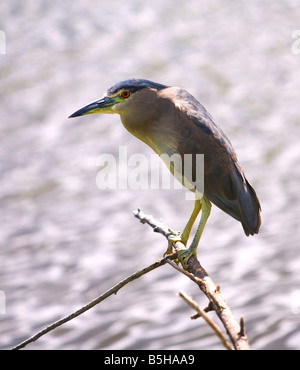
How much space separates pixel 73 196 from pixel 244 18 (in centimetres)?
367

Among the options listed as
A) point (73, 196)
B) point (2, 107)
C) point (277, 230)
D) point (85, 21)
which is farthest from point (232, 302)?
point (85, 21)

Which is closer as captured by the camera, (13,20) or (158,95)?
(158,95)

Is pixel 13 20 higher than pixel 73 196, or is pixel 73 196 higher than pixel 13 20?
pixel 13 20

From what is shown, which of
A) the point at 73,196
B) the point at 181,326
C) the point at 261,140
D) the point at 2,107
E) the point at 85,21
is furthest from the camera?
the point at 85,21

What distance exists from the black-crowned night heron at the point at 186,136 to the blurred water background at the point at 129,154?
2122 millimetres

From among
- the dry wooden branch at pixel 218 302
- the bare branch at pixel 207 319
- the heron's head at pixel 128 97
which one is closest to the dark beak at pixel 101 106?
the heron's head at pixel 128 97

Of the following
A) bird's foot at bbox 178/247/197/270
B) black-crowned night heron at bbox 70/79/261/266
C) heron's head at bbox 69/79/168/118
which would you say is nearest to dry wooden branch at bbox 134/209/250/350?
bird's foot at bbox 178/247/197/270

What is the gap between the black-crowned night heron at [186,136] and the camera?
7.52 ft

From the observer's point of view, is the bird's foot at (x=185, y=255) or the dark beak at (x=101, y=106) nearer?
the dark beak at (x=101, y=106)

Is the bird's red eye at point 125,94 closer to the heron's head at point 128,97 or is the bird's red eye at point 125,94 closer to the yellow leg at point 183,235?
the heron's head at point 128,97

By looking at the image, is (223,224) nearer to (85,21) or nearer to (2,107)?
(2,107)

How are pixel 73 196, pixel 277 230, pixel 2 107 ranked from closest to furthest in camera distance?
pixel 277 230
pixel 73 196
pixel 2 107

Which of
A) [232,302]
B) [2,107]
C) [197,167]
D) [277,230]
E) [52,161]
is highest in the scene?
[2,107]

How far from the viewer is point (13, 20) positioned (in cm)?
851
